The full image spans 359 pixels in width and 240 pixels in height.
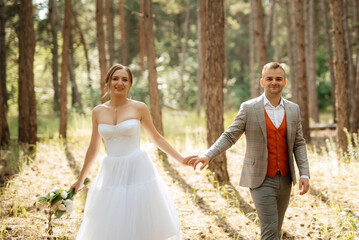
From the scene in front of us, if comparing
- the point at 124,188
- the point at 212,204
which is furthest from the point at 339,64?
the point at 124,188

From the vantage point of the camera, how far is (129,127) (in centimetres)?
382

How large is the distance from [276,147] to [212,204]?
320 cm

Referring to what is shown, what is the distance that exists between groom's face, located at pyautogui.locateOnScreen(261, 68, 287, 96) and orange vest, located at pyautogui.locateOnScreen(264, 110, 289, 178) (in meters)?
0.28

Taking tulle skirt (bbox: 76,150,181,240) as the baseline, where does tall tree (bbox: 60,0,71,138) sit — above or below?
above

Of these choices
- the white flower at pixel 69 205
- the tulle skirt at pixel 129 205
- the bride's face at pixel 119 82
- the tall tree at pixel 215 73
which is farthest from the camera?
the tall tree at pixel 215 73

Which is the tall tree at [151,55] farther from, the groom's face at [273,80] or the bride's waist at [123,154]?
the groom's face at [273,80]

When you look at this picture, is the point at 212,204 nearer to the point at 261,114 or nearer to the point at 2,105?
the point at 261,114

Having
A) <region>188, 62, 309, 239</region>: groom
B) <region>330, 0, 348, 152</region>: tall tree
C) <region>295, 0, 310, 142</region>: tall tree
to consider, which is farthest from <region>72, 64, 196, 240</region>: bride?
<region>295, 0, 310, 142</region>: tall tree

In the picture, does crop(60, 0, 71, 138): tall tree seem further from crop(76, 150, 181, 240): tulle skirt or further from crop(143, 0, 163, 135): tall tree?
crop(76, 150, 181, 240): tulle skirt

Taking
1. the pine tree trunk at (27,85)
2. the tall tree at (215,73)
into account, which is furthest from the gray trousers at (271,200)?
the pine tree trunk at (27,85)

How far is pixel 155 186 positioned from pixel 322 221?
283 centimetres

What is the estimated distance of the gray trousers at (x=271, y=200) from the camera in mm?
3564

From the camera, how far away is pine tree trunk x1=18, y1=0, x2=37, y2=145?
11.3 metres

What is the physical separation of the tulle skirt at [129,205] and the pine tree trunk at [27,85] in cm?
859
